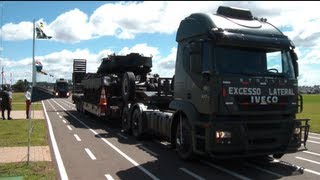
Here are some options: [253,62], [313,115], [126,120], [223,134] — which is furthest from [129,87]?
[313,115]

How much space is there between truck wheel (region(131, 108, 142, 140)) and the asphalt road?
0.61m

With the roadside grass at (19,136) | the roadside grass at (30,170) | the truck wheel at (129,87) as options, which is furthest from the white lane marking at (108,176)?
the truck wheel at (129,87)

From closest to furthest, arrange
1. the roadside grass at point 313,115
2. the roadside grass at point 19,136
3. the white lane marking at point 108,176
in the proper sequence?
1. the white lane marking at point 108,176
2. the roadside grass at point 19,136
3. the roadside grass at point 313,115

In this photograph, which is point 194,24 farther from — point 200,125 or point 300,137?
point 300,137

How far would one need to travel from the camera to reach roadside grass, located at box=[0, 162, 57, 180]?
947 cm

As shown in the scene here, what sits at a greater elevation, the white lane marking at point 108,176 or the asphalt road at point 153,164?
the asphalt road at point 153,164

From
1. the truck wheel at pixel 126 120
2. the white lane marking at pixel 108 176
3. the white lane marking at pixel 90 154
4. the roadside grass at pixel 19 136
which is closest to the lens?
the white lane marking at pixel 108 176

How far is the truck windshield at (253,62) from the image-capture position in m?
9.90

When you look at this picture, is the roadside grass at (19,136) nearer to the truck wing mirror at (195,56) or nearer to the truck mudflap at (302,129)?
the truck wing mirror at (195,56)

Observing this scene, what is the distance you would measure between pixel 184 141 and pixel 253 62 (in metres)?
2.53

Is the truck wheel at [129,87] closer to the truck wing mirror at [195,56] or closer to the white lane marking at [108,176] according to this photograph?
the truck wing mirror at [195,56]

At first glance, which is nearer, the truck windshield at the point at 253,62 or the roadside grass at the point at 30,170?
the roadside grass at the point at 30,170

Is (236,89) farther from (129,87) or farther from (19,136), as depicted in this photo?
(19,136)

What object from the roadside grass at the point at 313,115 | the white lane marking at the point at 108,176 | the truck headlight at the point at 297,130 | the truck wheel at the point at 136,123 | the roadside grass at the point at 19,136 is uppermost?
the truck headlight at the point at 297,130
